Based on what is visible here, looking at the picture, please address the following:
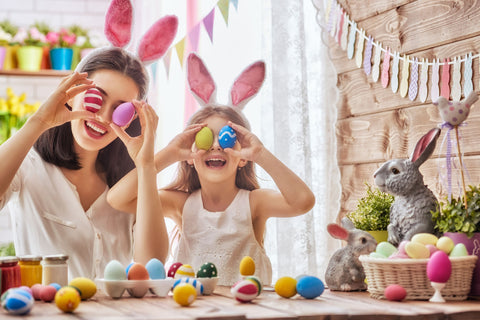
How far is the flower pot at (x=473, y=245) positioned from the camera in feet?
3.86

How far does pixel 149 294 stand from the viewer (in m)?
1.24

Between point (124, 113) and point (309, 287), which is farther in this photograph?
point (124, 113)

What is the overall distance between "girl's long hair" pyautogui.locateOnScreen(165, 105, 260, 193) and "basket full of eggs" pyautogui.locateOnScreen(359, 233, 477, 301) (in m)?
0.65

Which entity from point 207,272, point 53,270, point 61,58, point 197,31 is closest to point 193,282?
point 207,272

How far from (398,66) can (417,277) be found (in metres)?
0.89

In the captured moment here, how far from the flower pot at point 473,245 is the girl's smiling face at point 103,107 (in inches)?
34.7

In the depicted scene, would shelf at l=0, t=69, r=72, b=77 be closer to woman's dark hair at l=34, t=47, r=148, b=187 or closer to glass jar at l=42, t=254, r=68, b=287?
woman's dark hair at l=34, t=47, r=148, b=187

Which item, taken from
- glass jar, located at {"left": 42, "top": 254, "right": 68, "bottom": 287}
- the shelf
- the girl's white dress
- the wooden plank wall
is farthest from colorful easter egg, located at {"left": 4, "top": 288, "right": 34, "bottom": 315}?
the shelf

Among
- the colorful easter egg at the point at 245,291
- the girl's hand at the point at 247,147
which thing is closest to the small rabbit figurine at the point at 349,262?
the colorful easter egg at the point at 245,291

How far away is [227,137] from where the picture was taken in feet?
5.34

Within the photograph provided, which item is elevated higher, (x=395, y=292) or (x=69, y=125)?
(x=69, y=125)

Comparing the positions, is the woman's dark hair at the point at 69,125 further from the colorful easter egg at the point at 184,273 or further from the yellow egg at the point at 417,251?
the yellow egg at the point at 417,251

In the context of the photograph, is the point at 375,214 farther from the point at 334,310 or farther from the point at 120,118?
the point at 120,118

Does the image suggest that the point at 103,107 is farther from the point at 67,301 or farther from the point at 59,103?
the point at 67,301
